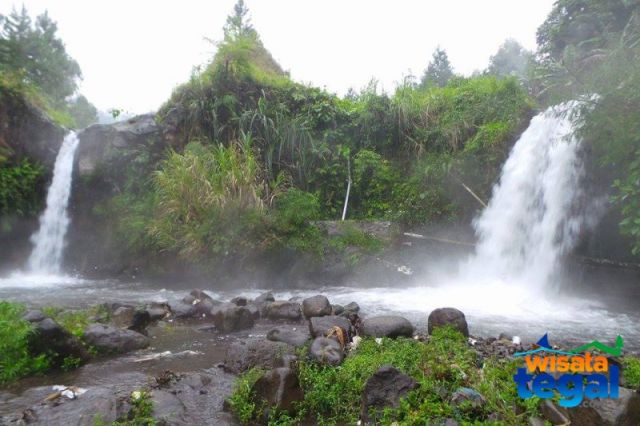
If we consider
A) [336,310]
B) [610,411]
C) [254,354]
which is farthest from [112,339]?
[610,411]

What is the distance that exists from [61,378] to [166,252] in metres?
6.42

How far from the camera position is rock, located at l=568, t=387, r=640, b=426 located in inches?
99.6

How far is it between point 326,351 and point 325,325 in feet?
3.01

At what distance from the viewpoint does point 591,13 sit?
12.2m

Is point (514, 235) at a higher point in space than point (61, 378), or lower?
higher

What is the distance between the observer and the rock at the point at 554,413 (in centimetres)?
266

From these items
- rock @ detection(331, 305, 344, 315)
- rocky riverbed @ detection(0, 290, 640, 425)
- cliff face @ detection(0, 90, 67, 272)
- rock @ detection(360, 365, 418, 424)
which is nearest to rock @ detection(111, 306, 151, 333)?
rocky riverbed @ detection(0, 290, 640, 425)

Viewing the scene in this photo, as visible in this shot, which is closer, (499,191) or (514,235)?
(514,235)

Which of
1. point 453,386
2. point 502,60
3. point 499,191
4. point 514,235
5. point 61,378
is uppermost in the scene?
point 502,60

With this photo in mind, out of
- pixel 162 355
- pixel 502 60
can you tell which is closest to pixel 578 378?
pixel 162 355

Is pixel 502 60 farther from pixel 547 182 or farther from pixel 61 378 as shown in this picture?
pixel 61 378

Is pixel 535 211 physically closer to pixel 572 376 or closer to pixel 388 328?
pixel 388 328

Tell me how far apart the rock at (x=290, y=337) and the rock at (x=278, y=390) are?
4.33 feet

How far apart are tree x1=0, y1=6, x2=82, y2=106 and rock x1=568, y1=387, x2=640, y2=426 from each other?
21.5 m
